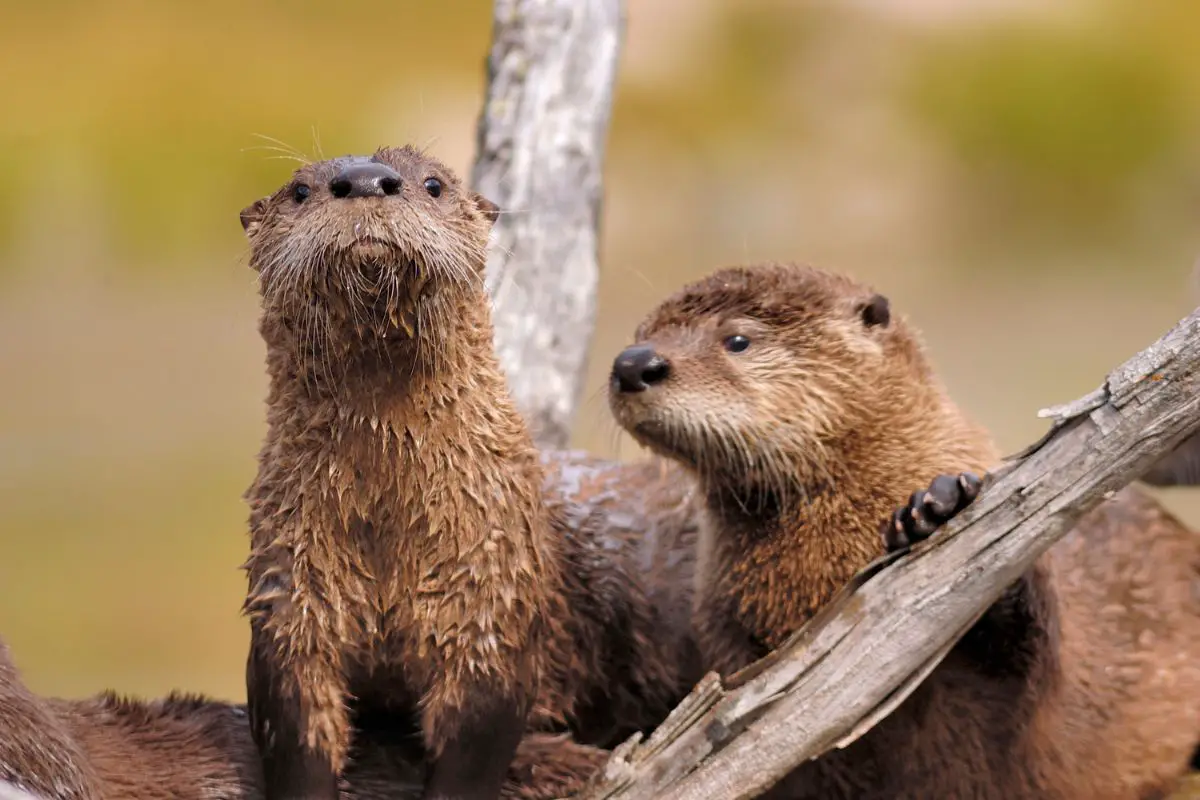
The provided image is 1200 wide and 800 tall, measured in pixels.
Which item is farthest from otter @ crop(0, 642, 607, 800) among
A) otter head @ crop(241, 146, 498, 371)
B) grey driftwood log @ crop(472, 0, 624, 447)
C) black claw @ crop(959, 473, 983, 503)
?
grey driftwood log @ crop(472, 0, 624, 447)

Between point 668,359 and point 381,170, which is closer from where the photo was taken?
point 381,170

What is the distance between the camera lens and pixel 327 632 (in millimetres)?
2412

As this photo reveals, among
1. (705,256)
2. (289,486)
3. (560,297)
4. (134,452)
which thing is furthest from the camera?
Result: (705,256)

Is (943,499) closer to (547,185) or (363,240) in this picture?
(363,240)

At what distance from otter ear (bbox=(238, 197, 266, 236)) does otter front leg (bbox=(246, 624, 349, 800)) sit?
611 millimetres

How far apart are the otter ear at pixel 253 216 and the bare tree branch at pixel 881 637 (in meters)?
0.97

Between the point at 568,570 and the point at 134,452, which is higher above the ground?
the point at 134,452

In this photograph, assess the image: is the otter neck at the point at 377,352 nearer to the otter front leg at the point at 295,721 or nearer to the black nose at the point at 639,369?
the black nose at the point at 639,369

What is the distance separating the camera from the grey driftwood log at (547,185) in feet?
13.3

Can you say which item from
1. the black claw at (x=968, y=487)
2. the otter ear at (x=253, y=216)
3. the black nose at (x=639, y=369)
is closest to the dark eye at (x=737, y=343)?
the black nose at (x=639, y=369)

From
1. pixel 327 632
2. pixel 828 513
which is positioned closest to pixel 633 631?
pixel 828 513

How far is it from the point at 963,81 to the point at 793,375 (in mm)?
7220

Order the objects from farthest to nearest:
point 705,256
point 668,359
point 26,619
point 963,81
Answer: point 963,81 → point 705,256 → point 26,619 → point 668,359

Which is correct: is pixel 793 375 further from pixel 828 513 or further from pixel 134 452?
pixel 134 452
